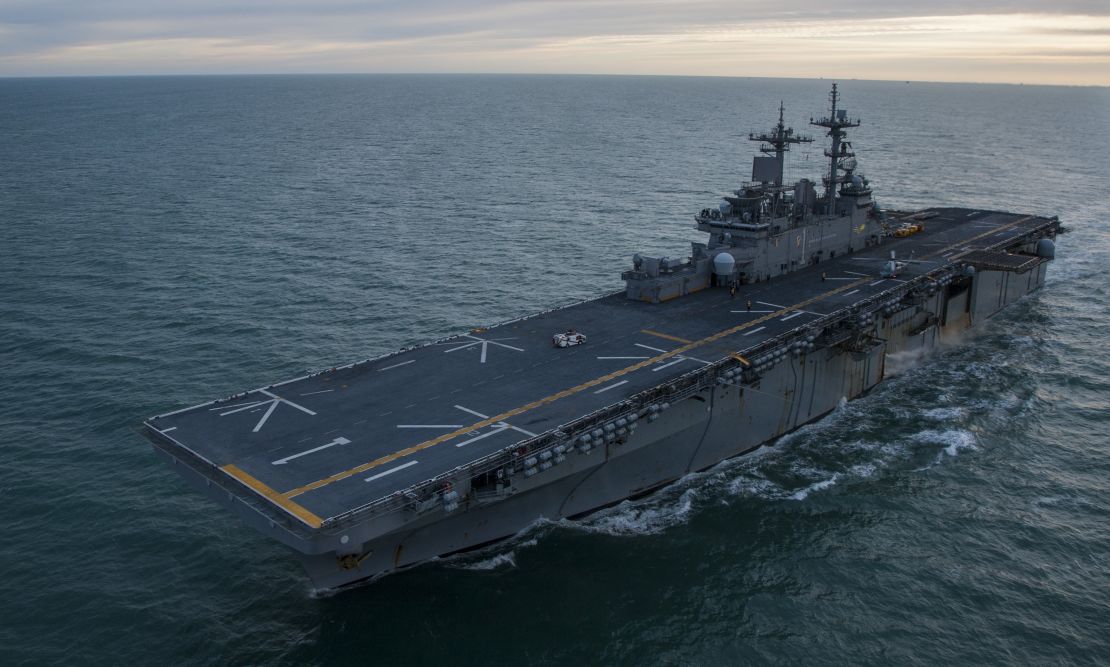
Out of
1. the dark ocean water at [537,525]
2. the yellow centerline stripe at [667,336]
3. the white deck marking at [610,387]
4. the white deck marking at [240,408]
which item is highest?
the yellow centerline stripe at [667,336]

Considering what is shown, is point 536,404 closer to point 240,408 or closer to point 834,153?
point 240,408

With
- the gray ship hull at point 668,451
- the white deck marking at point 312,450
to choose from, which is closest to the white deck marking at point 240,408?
the white deck marking at point 312,450

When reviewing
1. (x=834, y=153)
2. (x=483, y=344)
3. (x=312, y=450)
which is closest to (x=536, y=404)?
(x=483, y=344)

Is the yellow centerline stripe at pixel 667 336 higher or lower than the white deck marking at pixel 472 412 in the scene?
higher

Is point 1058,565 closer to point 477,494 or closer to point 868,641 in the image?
point 868,641

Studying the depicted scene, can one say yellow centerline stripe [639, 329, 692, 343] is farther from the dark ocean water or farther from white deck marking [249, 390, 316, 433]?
white deck marking [249, 390, 316, 433]

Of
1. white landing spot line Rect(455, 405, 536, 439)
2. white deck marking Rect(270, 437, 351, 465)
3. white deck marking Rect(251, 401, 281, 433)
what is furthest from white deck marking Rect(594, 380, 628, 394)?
white deck marking Rect(251, 401, 281, 433)

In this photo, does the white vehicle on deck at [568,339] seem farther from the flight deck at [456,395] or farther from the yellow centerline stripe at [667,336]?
the yellow centerline stripe at [667,336]
